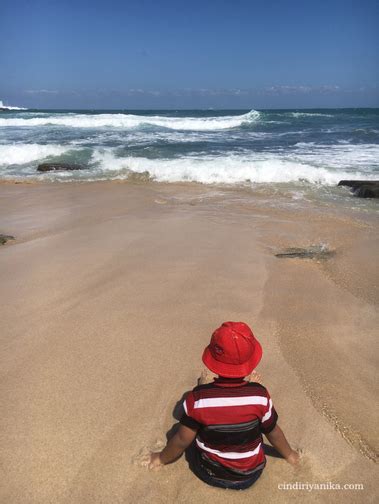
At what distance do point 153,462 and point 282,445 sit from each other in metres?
0.59

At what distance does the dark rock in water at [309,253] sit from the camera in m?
4.34

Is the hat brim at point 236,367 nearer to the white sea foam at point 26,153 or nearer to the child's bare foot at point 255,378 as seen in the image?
the child's bare foot at point 255,378

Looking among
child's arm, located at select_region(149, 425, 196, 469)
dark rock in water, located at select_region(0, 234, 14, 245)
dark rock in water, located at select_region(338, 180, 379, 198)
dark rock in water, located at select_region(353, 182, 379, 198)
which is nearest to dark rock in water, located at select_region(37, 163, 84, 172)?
dark rock in water, located at select_region(0, 234, 14, 245)

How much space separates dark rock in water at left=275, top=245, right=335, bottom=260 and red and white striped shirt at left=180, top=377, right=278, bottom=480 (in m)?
2.73

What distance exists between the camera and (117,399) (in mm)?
2230

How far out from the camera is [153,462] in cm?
189

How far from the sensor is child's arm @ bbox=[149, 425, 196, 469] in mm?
1761

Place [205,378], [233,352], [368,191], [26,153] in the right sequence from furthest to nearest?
[26,153]
[368,191]
[205,378]
[233,352]

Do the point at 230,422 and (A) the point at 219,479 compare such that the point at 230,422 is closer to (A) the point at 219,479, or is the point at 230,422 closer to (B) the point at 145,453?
(A) the point at 219,479

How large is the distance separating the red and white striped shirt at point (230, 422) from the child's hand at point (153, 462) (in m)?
0.23

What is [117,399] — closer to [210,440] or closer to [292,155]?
[210,440]

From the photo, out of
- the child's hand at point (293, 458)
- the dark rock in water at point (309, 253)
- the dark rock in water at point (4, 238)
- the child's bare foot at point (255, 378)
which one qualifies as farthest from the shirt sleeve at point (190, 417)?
the dark rock in water at point (4, 238)

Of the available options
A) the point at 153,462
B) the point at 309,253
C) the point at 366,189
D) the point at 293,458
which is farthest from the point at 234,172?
the point at 153,462

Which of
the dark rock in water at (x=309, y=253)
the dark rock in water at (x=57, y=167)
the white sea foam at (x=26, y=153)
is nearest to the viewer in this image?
the dark rock in water at (x=309, y=253)
